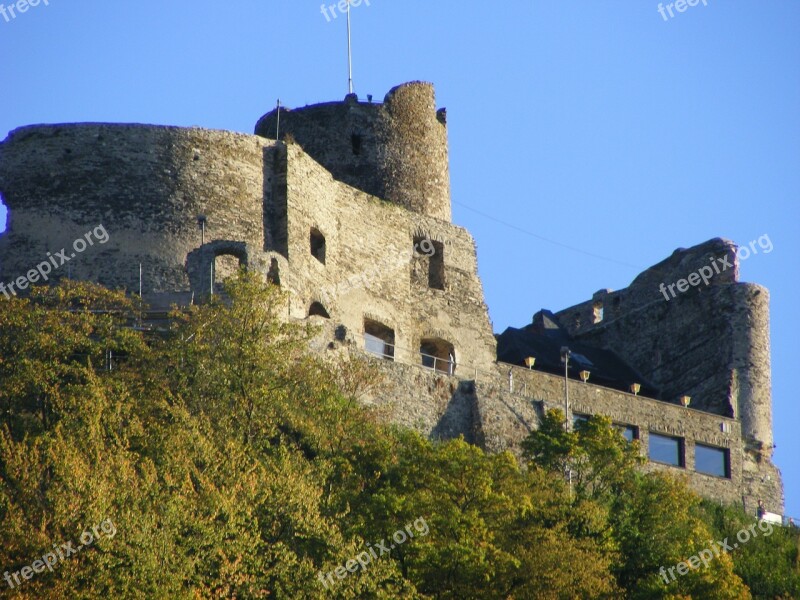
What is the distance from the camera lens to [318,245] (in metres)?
54.8

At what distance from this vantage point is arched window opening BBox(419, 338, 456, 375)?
56.7 metres

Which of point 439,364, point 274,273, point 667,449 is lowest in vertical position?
point 667,449

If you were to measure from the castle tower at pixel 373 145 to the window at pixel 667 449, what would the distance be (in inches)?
A: 349

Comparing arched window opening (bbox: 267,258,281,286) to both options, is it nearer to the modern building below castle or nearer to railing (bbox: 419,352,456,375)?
the modern building below castle

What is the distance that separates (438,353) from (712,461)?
8.46 metres

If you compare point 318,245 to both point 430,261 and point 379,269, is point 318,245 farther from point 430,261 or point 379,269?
point 430,261

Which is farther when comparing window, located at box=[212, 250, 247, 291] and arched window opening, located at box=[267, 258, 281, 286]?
arched window opening, located at box=[267, 258, 281, 286]

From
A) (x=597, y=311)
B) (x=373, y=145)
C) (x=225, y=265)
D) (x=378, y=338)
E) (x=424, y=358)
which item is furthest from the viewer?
(x=597, y=311)

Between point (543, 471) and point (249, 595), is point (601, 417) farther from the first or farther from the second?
point (249, 595)

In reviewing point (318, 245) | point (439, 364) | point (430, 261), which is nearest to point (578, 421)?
point (439, 364)

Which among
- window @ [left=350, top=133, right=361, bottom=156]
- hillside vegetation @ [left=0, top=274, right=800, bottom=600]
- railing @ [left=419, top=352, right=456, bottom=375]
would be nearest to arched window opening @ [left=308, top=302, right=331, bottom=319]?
hillside vegetation @ [left=0, top=274, right=800, bottom=600]

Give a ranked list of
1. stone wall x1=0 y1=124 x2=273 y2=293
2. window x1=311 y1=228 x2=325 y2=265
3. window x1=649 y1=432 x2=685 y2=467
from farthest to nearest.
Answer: window x1=649 y1=432 x2=685 y2=467 → window x1=311 y1=228 x2=325 y2=265 → stone wall x1=0 y1=124 x2=273 y2=293

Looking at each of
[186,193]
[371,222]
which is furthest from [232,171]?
[371,222]

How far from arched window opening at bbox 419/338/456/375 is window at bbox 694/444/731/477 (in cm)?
746
